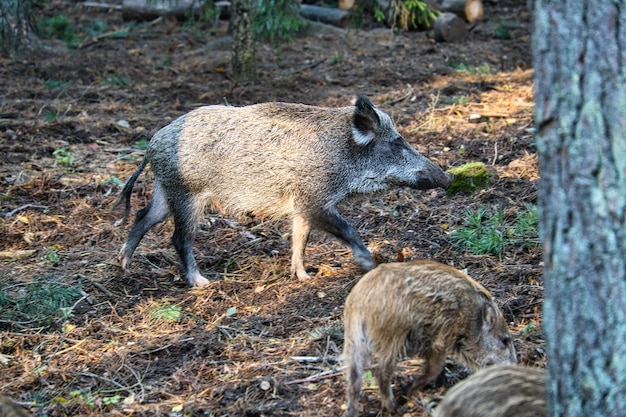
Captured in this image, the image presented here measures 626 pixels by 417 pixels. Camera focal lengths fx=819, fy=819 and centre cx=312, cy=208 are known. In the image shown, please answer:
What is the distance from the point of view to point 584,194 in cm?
276

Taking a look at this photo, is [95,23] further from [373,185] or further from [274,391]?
[274,391]

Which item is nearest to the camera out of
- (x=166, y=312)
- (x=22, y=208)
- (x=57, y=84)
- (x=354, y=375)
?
(x=354, y=375)

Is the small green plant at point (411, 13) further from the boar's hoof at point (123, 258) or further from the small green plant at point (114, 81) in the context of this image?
the boar's hoof at point (123, 258)

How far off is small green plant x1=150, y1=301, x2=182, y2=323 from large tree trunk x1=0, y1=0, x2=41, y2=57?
8.31 meters

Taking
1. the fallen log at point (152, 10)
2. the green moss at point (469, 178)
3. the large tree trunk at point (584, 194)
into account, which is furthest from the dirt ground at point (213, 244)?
the fallen log at point (152, 10)

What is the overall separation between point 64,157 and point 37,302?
323 centimetres

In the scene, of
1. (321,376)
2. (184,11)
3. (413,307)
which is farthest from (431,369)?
(184,11)

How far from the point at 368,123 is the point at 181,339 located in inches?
88.1

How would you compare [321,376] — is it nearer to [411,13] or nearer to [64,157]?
[64,157]

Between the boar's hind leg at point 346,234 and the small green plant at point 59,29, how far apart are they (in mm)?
9742

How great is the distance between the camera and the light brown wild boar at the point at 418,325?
3834mm

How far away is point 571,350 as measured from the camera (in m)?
2.84

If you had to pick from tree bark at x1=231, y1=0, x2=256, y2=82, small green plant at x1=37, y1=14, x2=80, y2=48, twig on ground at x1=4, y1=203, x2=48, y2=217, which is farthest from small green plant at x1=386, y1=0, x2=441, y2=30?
twig on ground at x1=4, y1=203, x2=48, y2=217

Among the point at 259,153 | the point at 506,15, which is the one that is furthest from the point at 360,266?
the point at 506,15
